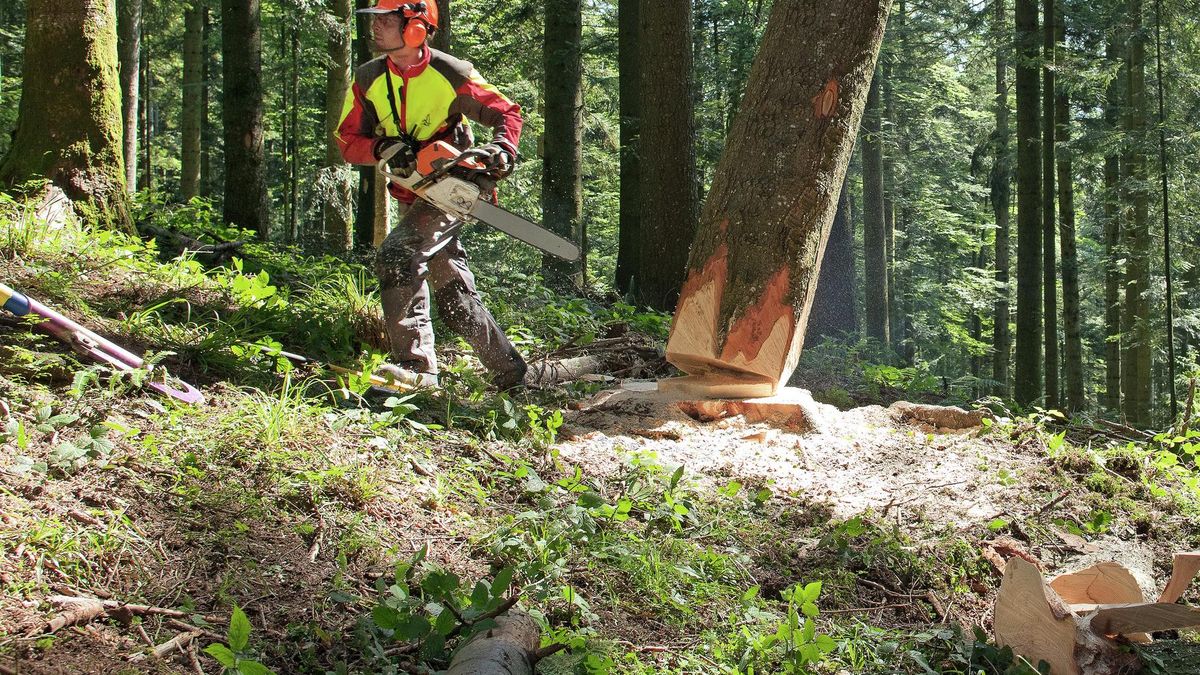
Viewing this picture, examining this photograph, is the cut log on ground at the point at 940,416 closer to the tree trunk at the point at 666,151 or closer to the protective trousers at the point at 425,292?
the protective trousers at the point at 425,292

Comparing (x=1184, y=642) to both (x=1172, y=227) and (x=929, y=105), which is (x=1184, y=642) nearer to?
(x=1172, y=227)

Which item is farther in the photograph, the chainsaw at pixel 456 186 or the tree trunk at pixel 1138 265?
the tree trunk at pixel 1138 265

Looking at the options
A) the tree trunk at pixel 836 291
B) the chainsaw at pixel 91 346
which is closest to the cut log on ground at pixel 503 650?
the chainsaw at pixel 91 346

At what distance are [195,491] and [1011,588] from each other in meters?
A: 2.88

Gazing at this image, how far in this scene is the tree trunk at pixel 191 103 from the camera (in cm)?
1552

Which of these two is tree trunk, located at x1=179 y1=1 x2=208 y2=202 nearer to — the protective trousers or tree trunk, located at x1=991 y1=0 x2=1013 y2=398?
the protective trousers

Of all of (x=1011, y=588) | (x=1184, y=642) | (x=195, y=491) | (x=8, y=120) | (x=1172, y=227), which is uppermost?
(x=8, y=120)

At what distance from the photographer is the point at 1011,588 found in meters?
3.06

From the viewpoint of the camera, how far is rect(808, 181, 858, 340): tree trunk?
1219 cm

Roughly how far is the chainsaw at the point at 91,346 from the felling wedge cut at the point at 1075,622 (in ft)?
11.3

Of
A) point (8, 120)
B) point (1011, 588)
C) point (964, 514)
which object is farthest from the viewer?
point (8, 120)

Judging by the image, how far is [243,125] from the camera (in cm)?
886

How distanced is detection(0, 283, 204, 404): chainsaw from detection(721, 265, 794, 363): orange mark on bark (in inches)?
115

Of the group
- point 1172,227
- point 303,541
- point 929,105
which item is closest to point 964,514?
point 303,541
